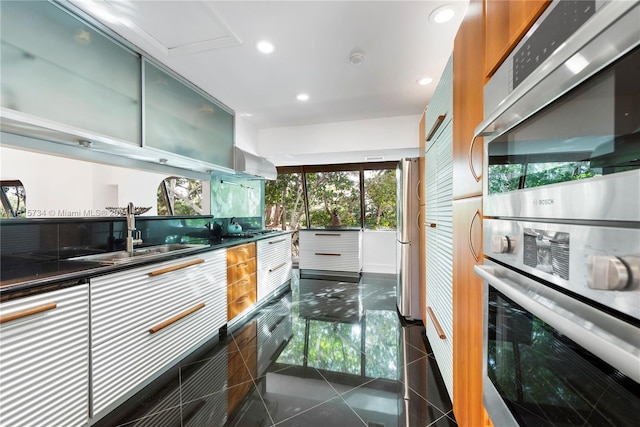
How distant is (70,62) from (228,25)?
1086 mm

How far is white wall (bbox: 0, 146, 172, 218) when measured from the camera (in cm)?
164

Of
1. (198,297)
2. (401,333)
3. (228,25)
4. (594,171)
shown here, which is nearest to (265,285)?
(198,297)

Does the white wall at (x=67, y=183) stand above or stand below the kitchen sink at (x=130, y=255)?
above

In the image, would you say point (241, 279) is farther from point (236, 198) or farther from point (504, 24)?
point (504, 24)

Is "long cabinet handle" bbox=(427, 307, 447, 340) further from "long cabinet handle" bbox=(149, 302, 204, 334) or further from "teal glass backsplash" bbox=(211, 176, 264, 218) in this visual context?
"teal glass backsplash" bbox=(211, 176, 264, 218)

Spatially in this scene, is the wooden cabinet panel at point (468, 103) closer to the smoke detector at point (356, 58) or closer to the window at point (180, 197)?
the smoke detector at point (356, 58)

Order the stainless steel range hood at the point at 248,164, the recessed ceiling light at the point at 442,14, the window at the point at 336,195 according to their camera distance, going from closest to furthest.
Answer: the recessed ceiling light at the point at 442,14
the stainless steel range hood at the point at 248,164
the window at the point at 336,195

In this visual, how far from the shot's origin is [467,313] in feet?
3.79

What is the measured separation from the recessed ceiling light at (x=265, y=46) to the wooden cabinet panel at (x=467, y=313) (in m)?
1.98

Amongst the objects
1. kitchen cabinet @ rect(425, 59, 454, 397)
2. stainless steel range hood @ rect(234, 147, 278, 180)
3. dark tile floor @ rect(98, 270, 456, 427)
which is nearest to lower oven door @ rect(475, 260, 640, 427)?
kitchen cabinet @ rect(425, 59, 454, 397)

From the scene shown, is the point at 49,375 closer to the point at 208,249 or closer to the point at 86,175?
the point at 208,249

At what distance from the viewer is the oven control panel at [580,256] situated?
372 millimetres

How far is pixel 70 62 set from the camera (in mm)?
1706

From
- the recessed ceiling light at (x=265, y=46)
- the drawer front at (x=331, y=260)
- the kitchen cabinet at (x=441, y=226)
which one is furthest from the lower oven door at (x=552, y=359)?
the drawer front at (x=331, y=260)
